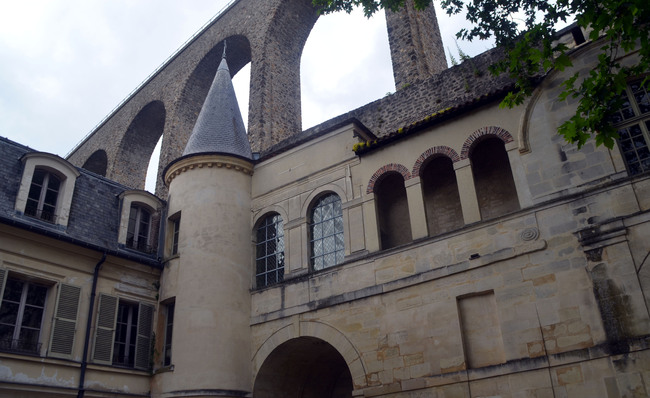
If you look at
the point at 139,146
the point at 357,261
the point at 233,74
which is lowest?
the point at 357,261

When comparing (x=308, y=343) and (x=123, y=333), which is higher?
(x=123, y=333)

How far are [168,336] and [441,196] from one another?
732 cm

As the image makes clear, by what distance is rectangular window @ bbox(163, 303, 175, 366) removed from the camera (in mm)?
13422

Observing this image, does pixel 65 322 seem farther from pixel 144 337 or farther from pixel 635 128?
pixel 635 128

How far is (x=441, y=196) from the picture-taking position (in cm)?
1290

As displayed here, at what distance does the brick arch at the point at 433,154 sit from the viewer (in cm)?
1185

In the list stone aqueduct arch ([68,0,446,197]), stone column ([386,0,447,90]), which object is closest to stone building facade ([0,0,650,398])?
stone column ([386,0,447,90])

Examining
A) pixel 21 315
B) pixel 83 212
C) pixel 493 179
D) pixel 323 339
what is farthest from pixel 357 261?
pixel 21 315

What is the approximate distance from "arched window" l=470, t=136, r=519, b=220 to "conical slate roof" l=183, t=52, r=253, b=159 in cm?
614

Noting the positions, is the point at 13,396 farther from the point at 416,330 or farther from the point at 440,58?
the point at 440,58

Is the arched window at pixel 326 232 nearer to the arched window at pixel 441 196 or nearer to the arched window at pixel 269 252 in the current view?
the arched window at pixel 269 252

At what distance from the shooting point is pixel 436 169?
13.1 m

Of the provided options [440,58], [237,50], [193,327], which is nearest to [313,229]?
[193,327]

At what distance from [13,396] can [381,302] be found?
728cm
